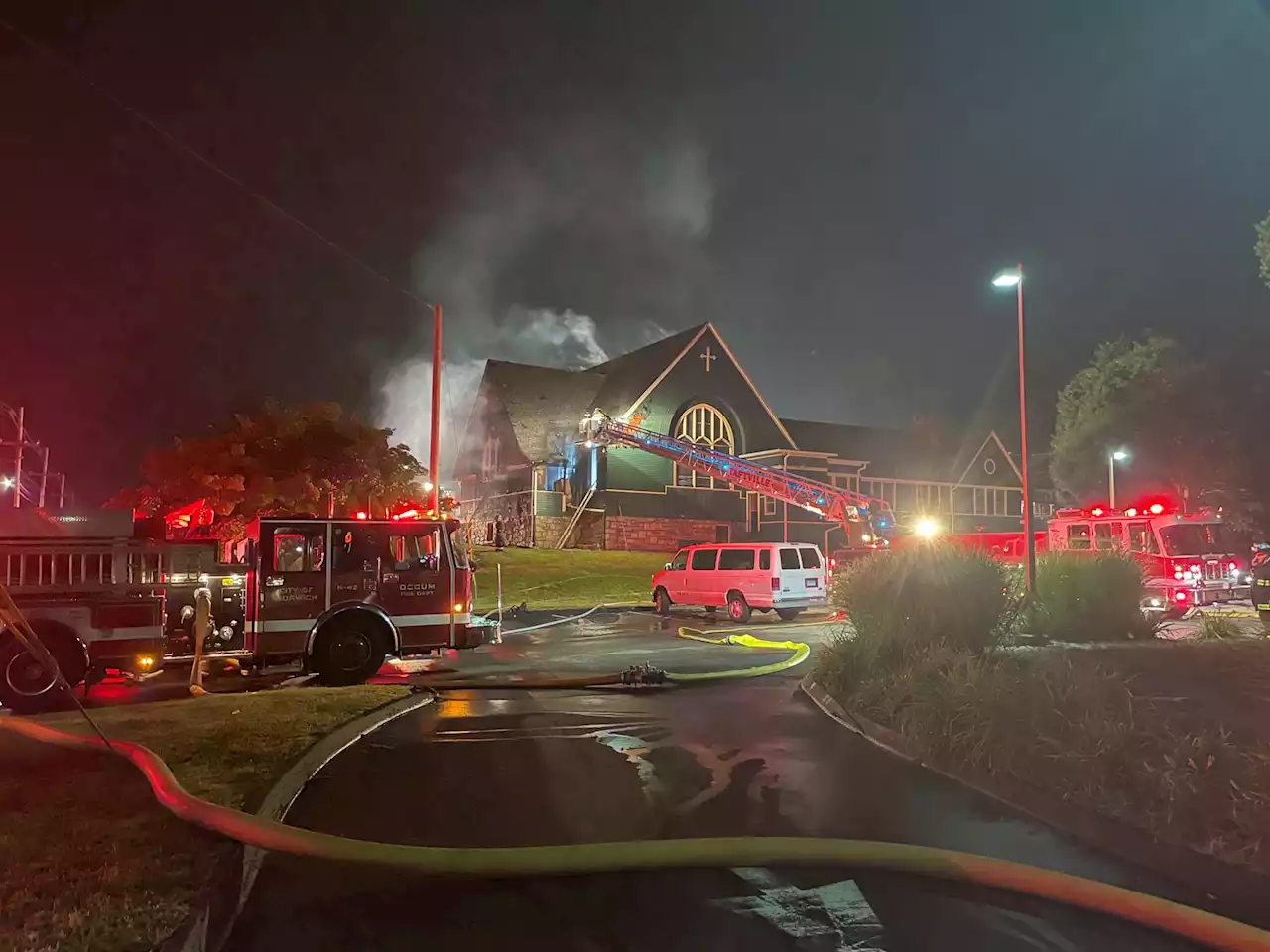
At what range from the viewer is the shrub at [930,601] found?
428 inches

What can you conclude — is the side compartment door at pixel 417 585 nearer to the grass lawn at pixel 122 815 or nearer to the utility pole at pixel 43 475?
the grass lawn at pixel 122 815

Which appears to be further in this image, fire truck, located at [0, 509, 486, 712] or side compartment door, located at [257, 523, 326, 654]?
side compartment door, located at [257, 523, 326, 654]

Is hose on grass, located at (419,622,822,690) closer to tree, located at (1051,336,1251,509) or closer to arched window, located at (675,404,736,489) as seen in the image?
tree, located at (1051,336,1251,509)

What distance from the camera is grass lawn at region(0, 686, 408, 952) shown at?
13.4 ft

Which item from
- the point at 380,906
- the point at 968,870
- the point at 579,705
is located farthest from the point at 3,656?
the point at 968,870

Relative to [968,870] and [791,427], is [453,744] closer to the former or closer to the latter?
[968,870]

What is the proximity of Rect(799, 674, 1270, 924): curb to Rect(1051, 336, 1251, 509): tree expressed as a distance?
27.2 m

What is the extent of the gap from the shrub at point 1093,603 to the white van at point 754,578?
22.0 feet

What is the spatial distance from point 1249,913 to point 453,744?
625cm

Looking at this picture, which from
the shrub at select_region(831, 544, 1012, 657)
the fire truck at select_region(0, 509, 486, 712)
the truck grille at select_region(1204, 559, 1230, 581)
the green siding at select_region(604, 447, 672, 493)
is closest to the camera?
the fire truck at select_region(0, 509, 486, 712)

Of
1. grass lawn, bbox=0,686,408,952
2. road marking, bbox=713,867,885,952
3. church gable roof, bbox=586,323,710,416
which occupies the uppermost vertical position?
church gable roof, bbox=586,323,710,416

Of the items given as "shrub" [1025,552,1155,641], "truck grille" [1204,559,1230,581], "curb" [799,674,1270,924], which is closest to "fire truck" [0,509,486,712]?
"curb" [799,674,1270,924]

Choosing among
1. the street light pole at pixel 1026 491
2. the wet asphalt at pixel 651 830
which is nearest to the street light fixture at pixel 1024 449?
the street light pole at pixel 1026 491

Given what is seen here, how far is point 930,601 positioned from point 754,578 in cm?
998
